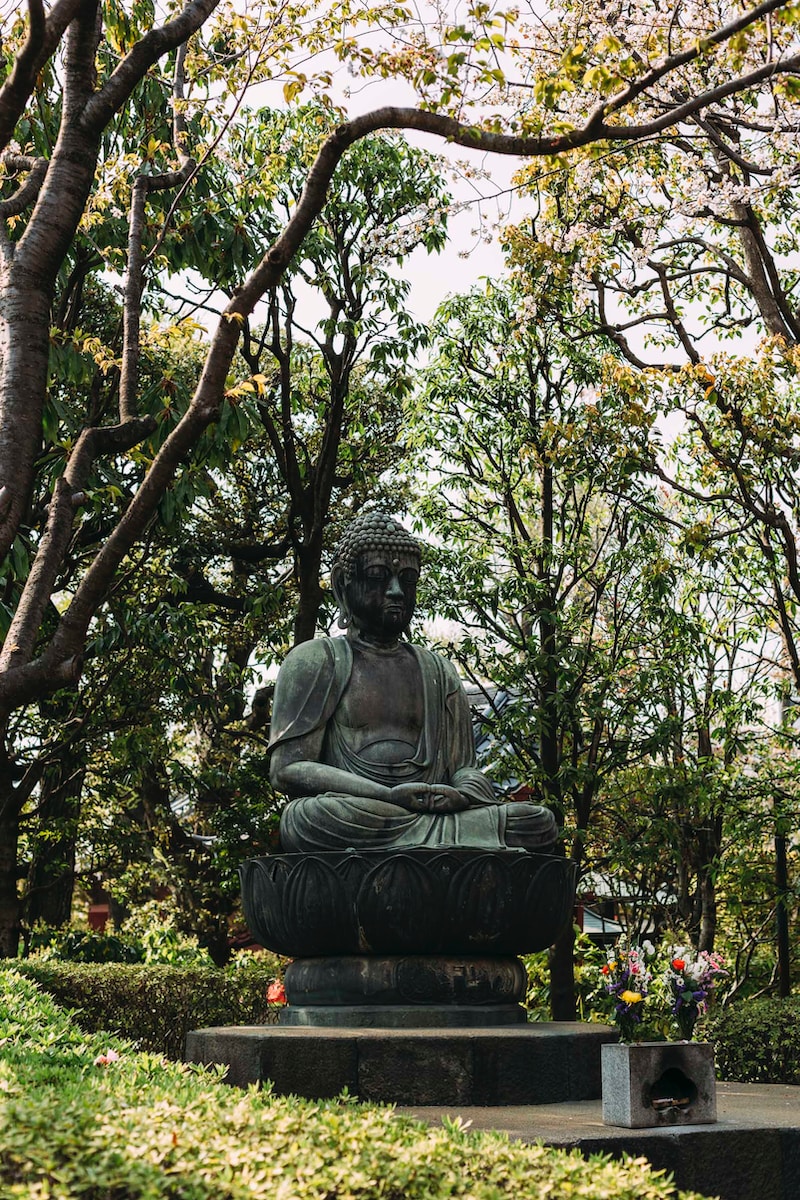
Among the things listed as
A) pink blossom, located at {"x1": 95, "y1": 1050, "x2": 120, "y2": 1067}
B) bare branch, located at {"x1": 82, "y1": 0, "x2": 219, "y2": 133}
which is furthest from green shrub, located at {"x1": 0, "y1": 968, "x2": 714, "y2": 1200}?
bare branch, located at {"x1": 82, "y1": 0, "x2": 219, "y2": 133}

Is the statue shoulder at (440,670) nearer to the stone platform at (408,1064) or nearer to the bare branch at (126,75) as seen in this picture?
the stone platform at (408,1064)

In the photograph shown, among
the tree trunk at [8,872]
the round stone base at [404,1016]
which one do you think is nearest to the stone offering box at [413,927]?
the round stone base at [404,1016]

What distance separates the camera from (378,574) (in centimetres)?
689

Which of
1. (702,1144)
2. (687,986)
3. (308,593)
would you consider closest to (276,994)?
(308,593)

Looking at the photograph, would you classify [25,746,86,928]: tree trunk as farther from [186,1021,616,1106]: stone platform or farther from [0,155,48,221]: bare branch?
[186,1021,616,1106]: stone platform

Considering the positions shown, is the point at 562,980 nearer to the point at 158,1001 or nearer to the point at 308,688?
the point at 158,1001

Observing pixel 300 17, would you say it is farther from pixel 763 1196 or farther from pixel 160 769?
pixel 160 769

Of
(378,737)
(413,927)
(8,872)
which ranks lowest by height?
(413,927)

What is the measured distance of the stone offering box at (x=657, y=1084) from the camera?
456 cm

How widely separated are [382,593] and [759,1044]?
10.8 ft

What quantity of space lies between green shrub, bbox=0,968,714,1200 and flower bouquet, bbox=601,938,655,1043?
1.64 m

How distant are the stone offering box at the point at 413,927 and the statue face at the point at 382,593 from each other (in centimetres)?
151

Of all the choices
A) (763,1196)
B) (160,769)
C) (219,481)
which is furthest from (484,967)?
(219,481)

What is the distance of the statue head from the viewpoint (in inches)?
271
